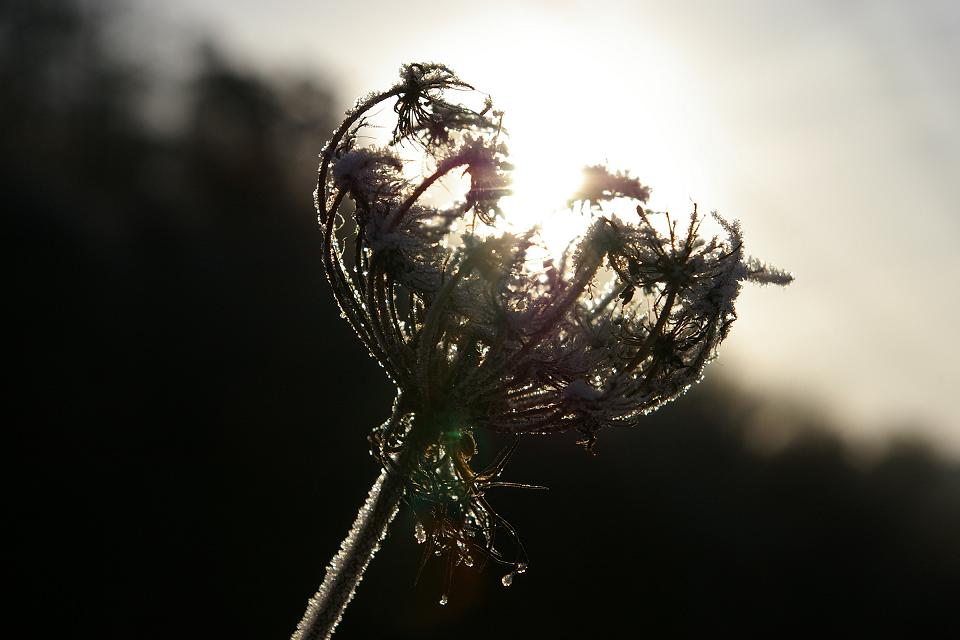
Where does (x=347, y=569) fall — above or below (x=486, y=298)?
below

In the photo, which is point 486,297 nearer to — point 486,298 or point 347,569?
point 486,298

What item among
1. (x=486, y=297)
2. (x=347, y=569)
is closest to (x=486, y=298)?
(x=486, y=297)

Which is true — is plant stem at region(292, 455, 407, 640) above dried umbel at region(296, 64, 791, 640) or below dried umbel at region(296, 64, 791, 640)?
below

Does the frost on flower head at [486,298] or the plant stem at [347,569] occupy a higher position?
the frost on flower head at [486,298]

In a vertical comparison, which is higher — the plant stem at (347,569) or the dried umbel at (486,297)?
the dried umbel at (486,297)
